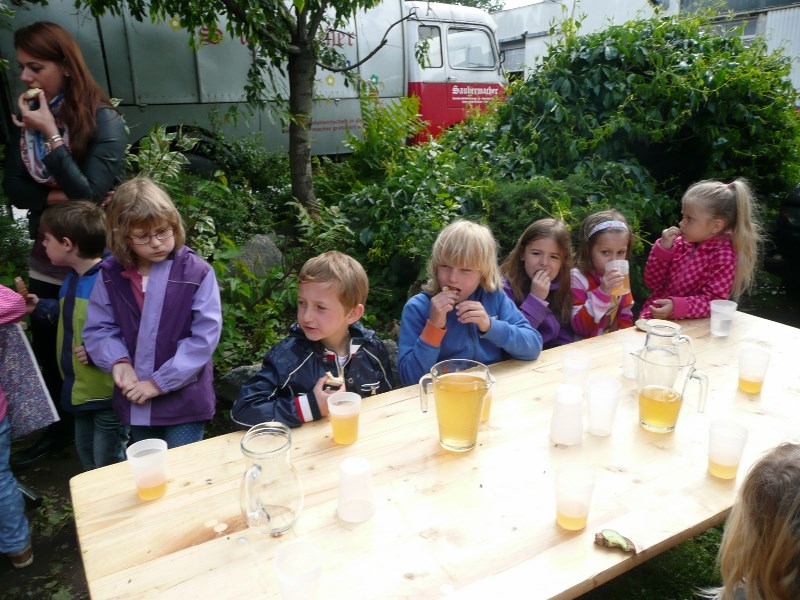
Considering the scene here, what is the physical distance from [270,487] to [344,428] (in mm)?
380

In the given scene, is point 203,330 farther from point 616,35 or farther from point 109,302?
point 616,35

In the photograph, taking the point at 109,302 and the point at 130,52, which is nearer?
the point at 109,302

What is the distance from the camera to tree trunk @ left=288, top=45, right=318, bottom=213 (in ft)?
17.1

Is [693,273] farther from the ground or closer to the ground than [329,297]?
closer to the ground

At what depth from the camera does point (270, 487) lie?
135 centimetres

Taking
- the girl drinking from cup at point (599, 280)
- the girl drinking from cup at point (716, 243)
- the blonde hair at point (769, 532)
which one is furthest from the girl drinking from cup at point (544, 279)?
the blonde hair at point (769, 532)

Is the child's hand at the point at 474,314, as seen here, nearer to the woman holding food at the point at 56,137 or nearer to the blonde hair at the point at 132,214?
the blonde hair at the point at 132,214

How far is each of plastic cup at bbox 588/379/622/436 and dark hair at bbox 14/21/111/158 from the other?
2596mm

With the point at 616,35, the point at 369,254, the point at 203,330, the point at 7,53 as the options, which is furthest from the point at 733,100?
the point at 7,53

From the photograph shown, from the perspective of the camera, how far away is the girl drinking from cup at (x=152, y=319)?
2.26m

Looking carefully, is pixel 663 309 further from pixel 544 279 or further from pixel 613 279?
pixel 544 279

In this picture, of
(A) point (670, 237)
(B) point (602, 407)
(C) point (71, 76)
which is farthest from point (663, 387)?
(C) point (71, 76)

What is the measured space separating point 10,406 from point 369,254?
2621mm

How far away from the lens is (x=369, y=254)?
4.50 m
